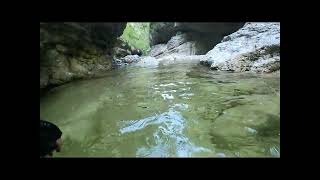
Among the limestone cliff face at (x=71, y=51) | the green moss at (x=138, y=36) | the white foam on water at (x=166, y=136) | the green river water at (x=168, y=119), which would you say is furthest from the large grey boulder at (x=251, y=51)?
the green moss at (x=138, y=36)

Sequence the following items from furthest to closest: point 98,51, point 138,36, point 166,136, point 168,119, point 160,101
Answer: point 138,36
point 98,51
point 160,101
point 168,119
point 166,136

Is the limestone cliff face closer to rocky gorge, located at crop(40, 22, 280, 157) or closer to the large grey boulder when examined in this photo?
rocky gorge, located at crop(40, 22, 280, 157)

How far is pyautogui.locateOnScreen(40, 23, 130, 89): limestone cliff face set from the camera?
6.41 m

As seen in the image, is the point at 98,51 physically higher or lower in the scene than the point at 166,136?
higher

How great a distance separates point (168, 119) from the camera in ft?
16.1

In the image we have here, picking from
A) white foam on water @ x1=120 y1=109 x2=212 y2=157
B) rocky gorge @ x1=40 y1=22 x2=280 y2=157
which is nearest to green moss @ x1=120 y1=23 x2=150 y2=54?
rocky gorge @ x1=40 y1=22 x2=280 y2=157

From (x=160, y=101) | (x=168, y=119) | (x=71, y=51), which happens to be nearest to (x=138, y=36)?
(x=71, y=51)

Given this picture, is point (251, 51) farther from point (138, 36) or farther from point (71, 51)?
point (138, 36)

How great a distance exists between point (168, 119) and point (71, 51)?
3885 millimetres

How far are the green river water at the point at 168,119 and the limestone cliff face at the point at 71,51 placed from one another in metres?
0.38

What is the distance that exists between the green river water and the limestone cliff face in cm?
38

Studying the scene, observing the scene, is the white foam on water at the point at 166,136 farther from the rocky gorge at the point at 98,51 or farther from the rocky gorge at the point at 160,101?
the rocky gorge at the point at 98,51
